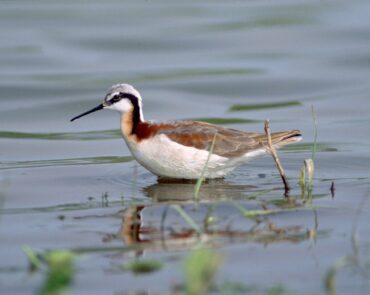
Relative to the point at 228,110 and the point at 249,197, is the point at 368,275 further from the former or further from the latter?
the point at 228,110

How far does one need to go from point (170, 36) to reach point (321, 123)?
642 centimetres

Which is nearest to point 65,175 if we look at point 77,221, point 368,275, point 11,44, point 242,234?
point 77,221

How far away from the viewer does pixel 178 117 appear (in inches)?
664

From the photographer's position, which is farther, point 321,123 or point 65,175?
point 321,123

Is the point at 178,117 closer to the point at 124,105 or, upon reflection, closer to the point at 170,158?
the point at 124,105

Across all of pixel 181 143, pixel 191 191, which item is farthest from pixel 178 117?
pixel 191 191

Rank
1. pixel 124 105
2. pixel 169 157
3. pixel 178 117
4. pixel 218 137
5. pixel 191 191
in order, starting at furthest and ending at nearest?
1. pixel 178 117
2. pixel 124 105
3. pixel 218 137
4. pixel 169 157
5. pixel 191 191

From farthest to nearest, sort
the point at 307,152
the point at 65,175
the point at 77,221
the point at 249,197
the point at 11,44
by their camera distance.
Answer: the point at 11,44 → the point at 307,152 → the point at 65,175 → the point at 249,197 → the point at 77,221

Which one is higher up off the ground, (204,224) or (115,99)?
(115,99)

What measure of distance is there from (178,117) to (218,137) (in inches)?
155

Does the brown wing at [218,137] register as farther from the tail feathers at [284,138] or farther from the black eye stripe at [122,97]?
the black eye stripe at [122,97]

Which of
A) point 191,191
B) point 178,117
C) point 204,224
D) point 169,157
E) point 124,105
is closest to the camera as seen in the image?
point 204,224

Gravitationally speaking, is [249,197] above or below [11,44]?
below

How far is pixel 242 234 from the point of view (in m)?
9.80
